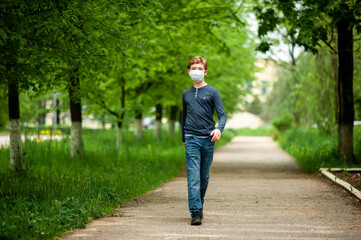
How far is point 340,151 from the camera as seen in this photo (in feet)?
39.4

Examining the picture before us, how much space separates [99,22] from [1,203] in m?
3.30

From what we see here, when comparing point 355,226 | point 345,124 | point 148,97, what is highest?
point 148,97

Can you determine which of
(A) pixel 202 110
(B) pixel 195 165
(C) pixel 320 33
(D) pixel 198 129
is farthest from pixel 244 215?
(C) pixel 320 33

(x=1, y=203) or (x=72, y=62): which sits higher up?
(x=72, y=62)

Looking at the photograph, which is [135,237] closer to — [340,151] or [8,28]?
[8,28]

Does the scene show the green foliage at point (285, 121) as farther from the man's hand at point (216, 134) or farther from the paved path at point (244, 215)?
the man's hand at point (216, 134)

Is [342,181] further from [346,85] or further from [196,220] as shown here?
[196,220]

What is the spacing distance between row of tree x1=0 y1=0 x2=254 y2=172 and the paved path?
2446 millimetres

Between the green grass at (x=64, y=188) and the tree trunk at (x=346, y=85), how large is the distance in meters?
4.46

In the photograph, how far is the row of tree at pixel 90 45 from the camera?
20.9 feet

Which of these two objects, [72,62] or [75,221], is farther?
[72,62]

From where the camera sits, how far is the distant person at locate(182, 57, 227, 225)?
532 centimetres

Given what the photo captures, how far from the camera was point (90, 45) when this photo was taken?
7.07m

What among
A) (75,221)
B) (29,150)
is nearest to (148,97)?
(29,150)
